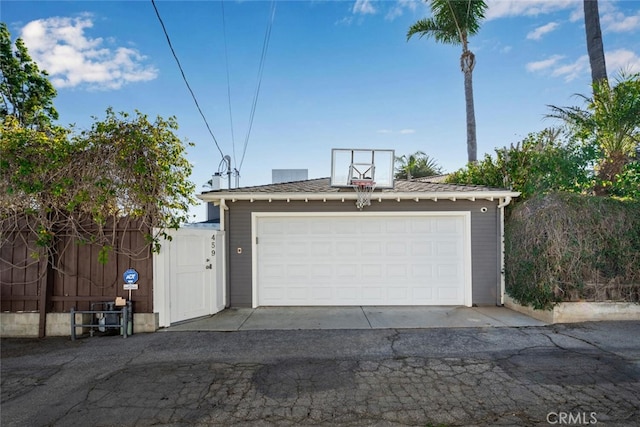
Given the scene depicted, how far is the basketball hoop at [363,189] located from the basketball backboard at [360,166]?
0.08 metres

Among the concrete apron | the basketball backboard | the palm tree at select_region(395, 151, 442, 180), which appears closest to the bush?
the concrete apron

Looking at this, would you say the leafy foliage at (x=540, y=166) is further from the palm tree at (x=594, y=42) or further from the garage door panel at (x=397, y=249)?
the garage door panel at (x=397, y=249)

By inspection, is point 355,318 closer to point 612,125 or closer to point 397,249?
point 397,249

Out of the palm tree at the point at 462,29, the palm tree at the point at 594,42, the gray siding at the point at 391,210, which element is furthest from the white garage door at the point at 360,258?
the palm tree at the point at 462,29

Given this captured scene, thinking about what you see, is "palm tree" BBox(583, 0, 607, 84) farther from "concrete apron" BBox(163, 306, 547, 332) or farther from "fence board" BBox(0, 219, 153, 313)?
"fence board" BBox(0, 219, 153, 313)

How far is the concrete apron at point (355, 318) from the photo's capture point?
534 centimetres

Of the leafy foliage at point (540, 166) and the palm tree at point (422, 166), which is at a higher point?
the palm tree at point (422, 166)

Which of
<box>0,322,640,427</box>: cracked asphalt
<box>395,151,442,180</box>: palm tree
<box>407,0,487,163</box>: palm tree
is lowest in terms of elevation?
<box>0,322,640,427</box>: cracked asphalt

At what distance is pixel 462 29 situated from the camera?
12.0 m

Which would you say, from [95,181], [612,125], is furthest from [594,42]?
[95,181]

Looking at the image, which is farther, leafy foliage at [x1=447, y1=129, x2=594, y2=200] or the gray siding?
leafy foliage at [x1=447, y1=129, x2=594, y2=200]

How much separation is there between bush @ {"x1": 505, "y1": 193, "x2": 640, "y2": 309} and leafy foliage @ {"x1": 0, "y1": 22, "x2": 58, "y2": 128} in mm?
16393

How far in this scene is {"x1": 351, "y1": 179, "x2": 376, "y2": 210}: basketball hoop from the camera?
21.2 feet

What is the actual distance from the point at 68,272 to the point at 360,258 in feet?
17.8
